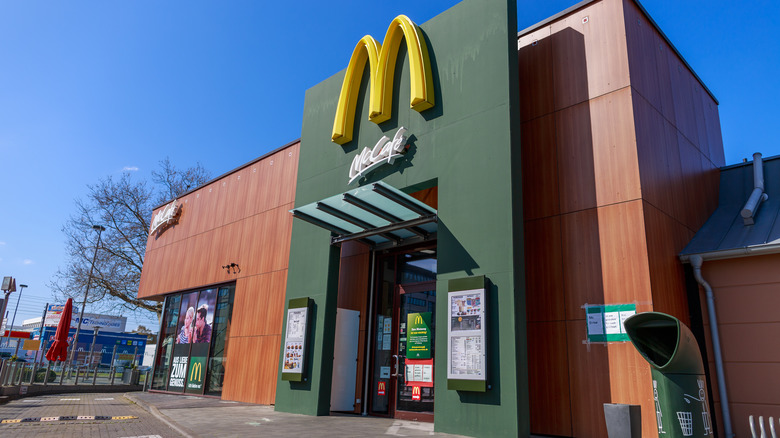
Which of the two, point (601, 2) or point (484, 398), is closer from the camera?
point (484, 398)

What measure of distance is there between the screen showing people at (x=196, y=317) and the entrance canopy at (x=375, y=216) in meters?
7.55

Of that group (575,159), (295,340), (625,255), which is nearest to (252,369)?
(295,340)

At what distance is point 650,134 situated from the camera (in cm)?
802

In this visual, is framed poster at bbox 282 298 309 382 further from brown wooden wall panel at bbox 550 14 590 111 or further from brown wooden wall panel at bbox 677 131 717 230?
brown wooden wall panel at bbox 677 131 717 230

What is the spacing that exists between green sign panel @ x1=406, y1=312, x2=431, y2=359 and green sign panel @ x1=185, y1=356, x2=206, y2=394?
8.65 metres

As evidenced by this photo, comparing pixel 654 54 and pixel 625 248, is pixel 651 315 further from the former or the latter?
pixel 654 54

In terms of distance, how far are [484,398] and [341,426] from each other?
101 inches

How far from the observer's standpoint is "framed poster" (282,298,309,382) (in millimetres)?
10055

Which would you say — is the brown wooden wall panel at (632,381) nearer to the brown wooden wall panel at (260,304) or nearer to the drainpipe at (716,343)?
the drainpipe at (716,343)

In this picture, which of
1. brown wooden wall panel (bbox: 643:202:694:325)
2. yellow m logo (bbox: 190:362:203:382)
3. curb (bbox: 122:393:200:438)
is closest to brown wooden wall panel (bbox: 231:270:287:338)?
yellow m logo (bbox: 190:362:203:382)

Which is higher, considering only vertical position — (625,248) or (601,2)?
(601,2)

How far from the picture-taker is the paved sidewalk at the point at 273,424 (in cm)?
717

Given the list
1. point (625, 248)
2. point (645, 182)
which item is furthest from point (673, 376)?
point (645, 182)

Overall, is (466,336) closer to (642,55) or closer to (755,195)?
(642,55)
